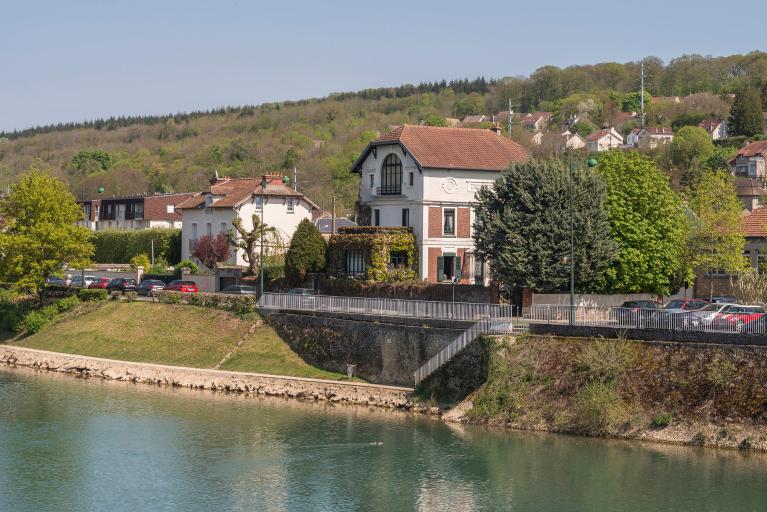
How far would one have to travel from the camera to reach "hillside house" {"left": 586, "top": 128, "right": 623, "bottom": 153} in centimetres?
16750

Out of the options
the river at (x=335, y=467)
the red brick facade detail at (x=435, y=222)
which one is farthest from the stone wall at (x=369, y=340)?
the red brick facade detail at (x=435, y=222)

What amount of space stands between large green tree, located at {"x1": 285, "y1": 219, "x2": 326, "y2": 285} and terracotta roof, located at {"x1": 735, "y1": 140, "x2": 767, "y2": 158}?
83.8 m

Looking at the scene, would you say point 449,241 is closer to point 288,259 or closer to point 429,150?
point 429,150

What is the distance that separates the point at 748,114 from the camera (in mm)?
152125

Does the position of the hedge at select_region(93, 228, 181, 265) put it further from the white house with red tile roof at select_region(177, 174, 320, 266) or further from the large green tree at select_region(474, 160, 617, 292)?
the large green tree at select_region(474, 160, 617, 292)

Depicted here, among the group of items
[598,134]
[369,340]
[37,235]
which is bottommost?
[369,340]

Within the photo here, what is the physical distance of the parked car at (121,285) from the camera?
78.1 metres

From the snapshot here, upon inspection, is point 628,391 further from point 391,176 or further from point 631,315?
point 391,176

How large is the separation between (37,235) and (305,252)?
20658 millimetres

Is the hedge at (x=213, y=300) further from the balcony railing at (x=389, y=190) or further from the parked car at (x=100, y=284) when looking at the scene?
the parked car at (x=100, y=284)

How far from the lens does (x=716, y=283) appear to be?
64312 mm

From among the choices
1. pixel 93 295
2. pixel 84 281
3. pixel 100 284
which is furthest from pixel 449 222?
pixel 84 281

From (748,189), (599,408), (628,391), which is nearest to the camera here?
(599,408)

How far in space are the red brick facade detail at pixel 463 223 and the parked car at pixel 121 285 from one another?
26.9 metres
